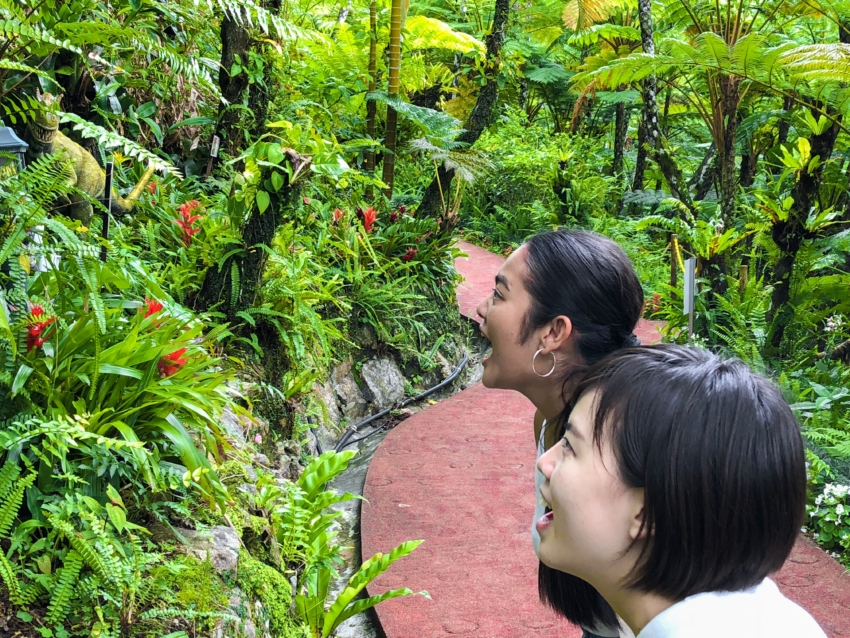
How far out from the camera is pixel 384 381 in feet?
20.9

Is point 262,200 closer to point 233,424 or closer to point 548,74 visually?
point 233,424

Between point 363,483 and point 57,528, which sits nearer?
point 57,528

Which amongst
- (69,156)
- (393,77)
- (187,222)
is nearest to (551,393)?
(69,156)

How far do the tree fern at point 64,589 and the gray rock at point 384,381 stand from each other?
4.16 m

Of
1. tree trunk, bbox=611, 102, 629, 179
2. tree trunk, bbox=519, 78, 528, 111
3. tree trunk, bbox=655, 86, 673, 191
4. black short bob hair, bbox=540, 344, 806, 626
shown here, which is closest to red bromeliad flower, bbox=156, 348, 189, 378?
black short bob hair, bbox=540, 344, 806, 626

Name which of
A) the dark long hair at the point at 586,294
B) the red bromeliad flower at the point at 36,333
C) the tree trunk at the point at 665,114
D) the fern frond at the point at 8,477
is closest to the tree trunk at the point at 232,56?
the red bromeliad flower at the point at 36,333

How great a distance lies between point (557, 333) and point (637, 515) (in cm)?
89

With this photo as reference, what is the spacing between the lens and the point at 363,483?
16.0 feet

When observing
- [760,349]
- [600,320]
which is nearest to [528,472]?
[760,349]

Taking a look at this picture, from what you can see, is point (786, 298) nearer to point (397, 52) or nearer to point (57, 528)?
point (397, 52)

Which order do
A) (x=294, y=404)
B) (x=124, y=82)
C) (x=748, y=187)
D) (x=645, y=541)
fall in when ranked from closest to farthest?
1. (x=645, y=541)
2. (x=294, y=404)
3. (x=124, y=82)
4. (x=748, y=187)

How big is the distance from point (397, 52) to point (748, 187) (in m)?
5.81

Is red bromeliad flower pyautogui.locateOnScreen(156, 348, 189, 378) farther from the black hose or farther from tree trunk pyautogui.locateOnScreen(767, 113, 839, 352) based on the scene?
tree trunk pyautogui.locateOnScreen(767, 113, 839, 352)

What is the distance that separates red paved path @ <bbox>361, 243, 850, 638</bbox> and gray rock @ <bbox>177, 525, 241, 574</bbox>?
37.6 inches
